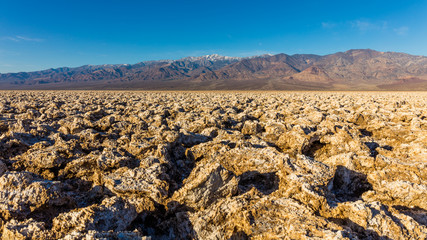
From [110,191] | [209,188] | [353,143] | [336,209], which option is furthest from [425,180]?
[110,191]

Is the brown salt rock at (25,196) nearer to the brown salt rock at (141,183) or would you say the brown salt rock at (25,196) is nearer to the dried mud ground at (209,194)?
the dried mud ground at (209,194)

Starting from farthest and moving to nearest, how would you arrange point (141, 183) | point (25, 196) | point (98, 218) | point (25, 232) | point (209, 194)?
1. point (141, 183)
2. point (209, 194)
3. point (25, 196)
4. point (98, 218)
5. point (25, 232)

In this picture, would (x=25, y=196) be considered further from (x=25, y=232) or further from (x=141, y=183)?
(x=141, y=183)

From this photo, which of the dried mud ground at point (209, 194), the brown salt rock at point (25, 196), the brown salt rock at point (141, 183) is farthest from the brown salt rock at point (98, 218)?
the brown salt rock at point (25, 196)

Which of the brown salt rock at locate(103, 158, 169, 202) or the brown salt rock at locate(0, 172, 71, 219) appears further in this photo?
the brown salt rock at locate(103, 158, 169, 202)

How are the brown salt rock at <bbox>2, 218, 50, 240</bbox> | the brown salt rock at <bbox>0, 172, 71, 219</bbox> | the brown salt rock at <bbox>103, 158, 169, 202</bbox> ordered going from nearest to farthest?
1. the brown salt rock at <bbox>2, 218, 50, 240</bbox>
2. the brown salt rock at <bbox>0, 172, 71, 219</bbox>
3. the brown salt rock at <bbox>103, 158, 169, 202</bbox>

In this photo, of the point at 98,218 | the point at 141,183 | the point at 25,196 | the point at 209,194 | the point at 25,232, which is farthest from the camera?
the point at 141,183

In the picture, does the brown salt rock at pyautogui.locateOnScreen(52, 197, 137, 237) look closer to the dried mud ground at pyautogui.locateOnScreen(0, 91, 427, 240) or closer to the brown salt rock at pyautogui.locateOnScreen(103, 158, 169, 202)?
the dried mud ground at pyautogui.locateOnScreen(0, 91, 427, 240)

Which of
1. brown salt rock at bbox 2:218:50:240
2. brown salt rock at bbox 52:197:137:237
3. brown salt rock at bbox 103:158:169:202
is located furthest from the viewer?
brown salt rock at bbox 103:158:169:202

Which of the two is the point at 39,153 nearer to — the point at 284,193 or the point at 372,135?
the point at 284,193

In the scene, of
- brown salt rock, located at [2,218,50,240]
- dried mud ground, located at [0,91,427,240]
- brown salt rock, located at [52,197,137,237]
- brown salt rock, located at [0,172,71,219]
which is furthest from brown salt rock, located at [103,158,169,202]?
brown salt rock, located at [2,218,50,240]

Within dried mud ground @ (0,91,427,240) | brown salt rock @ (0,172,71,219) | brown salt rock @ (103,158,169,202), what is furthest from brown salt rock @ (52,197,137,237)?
brown salt rock @ (0,172,71,219)

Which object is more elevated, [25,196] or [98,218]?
[25,196]

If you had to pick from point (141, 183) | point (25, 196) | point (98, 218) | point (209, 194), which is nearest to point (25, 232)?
point (98, 218)
